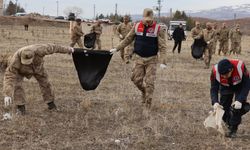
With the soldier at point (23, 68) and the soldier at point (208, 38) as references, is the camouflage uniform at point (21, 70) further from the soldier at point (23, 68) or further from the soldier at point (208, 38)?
the soldier at point (208, 38)

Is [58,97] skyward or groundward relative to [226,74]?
groundward

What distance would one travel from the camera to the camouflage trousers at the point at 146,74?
945 centimetres

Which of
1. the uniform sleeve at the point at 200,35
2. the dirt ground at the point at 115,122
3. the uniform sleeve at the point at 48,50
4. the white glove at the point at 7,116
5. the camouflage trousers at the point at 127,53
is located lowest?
the dirt ground at the point at 115,122

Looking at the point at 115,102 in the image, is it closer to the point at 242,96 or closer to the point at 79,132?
the point at 79,132

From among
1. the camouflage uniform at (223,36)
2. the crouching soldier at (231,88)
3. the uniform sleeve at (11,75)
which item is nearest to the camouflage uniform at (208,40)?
the camouflage uniform at (223,36)

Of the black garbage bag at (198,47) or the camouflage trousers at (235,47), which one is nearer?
the black garbage bag at (198,47)

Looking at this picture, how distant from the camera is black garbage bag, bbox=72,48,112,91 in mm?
9539

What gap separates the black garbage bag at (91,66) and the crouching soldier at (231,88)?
109 inches

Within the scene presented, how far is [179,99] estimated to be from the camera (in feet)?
37.0

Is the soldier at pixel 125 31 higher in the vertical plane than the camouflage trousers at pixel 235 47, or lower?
higher

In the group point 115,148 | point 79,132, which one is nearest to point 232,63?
point 115,148

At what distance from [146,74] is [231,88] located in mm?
2326

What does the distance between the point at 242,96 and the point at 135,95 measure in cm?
445

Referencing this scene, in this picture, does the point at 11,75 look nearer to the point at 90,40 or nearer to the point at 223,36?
the point at 90,40
